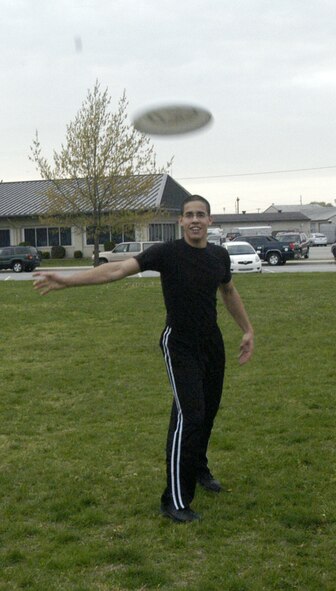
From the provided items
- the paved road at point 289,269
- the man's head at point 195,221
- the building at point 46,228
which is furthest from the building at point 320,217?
the man's head at point 195,221

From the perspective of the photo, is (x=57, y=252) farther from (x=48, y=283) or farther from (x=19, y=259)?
(x=48, y=283)

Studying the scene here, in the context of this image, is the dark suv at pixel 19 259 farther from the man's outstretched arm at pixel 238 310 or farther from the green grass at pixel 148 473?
the man's outstretched arm at pixel 238 310

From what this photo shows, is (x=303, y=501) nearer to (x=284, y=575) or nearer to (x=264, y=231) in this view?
(x=284, y=575)

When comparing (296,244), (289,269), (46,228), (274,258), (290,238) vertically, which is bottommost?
(289,269)

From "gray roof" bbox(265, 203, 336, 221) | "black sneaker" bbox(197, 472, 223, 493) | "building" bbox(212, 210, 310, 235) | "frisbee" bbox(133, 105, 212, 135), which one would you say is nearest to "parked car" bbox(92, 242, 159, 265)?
"frisbee" bbox(133, 105, 212, 135)

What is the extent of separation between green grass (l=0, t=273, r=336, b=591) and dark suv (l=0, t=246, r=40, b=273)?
30.6 metres

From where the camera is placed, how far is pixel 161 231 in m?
55.7

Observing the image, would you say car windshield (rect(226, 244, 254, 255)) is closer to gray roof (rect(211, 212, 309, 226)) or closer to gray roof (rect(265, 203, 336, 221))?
gray roof (rect(211, 212, 309, 226))

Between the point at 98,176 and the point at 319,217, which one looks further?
the point at 319,217

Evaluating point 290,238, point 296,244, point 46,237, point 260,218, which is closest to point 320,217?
point 260,218

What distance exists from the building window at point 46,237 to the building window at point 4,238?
→ 1.76 meters

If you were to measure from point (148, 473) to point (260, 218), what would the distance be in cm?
10287

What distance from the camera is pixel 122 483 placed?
5746 mm

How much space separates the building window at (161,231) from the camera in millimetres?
55125
